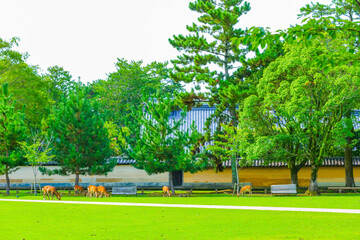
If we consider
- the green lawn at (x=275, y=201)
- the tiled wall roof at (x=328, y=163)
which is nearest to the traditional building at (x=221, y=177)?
the tiled wall roof at (x=328, y=163)

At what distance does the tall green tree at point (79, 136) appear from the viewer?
34.5 meters

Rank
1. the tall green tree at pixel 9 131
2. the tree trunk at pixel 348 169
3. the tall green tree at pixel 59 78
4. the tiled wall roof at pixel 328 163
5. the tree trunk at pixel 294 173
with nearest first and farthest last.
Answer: the tall green tree at pixel 9 131 < the tree trunk at pixel 348 169 < the tree trunk at pixel 294 173 < the tiled wall roof at pixel 328 163 < the tall green tree at pixel 59 78

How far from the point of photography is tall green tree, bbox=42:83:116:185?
1358 inches

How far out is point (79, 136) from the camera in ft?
113

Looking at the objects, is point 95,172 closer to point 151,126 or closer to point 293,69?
point 151,126

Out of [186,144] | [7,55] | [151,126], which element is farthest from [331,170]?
[7,55]

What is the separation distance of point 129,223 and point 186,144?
787 inches

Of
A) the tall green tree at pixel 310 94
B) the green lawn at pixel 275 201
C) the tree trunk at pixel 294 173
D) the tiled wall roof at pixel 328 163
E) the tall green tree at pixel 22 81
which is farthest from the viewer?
the tall green tree at pixel 22 81

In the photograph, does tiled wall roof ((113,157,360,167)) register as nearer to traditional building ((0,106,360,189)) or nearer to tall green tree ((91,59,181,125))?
traditional building ((0,106,360,189))

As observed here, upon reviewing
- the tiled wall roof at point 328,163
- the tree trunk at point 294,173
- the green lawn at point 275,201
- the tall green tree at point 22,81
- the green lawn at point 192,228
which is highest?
the tall green tree at point 22,81

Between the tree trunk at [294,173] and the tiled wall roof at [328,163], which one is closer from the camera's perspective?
the tree trunk at [294,173]

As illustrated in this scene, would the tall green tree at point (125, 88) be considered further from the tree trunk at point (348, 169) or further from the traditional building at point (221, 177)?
the tree trunk at point (348, 169)

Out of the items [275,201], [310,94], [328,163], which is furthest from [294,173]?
[275,201]

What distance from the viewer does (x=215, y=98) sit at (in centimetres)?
3544
